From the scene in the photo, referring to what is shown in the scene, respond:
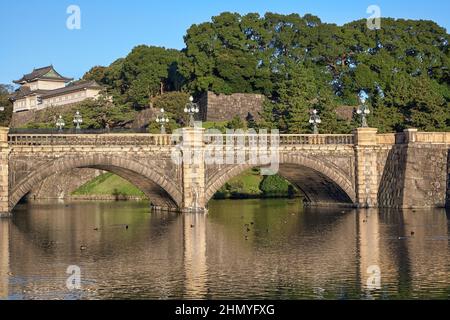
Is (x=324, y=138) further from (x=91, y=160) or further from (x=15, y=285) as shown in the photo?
(x=15, y=285)

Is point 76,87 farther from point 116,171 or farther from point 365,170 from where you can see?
point 365,170

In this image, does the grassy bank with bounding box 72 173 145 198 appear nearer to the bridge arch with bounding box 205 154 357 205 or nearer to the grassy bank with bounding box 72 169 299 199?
the grassy bank with bounding box 72 169 299 199

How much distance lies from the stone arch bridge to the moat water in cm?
295

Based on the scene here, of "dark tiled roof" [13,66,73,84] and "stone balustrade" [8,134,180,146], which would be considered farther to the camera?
"dark tiled roof" [13,66,73,84]

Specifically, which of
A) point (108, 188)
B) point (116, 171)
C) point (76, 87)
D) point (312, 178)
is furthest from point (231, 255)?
point (76, 87)

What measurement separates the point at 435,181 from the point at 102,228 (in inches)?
1153

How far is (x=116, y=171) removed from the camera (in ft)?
233

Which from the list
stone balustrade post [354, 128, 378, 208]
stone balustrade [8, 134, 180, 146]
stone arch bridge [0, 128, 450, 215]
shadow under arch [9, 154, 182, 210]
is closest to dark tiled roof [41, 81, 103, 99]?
stone arch bridge [0, 128, 450, 215]

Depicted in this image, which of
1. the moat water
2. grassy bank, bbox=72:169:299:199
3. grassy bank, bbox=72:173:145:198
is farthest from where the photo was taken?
grassy bank, bbox=72:173:145:198

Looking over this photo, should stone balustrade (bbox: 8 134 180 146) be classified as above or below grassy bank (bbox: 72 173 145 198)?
above

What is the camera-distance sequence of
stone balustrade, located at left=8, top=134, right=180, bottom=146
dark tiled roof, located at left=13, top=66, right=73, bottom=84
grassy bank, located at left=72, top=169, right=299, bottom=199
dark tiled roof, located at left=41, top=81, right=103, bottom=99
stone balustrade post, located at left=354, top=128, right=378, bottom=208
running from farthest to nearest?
dark tiled roof, located at left=13, top=66, right=73, bottom=84
dark tiled roof, located at left=41, top=81, right=103, bottom=99
grassy bank, located at left=72, top=169, right=299, bottom=199
stone balustrade post, located at left=354, top=128, right=378, bottom=208
stone balustrade, located at left=8, top=134, right=180, bottom=146

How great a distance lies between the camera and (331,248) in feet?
150

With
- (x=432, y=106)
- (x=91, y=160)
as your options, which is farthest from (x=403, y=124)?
(x=91, y=160)

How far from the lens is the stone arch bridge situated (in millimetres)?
65500
